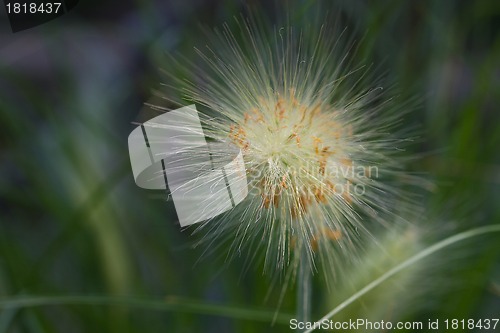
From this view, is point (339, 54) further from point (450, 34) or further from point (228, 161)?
point (228, 161)

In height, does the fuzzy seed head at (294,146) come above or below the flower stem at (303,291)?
above

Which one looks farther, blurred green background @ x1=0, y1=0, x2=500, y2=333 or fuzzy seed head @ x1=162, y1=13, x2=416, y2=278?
blurred green background @ x1=0, y1=0, x2=500, y2=333

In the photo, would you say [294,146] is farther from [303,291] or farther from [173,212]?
[173,212]

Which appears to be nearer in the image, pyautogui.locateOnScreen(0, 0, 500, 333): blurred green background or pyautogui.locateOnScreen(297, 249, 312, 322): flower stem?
pyautogui.locateOnScreen(297, 249, 312, 322): flower stem

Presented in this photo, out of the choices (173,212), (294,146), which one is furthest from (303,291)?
(173,212)

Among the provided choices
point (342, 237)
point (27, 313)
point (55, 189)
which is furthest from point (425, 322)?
point (55, 189)

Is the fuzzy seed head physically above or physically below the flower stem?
above

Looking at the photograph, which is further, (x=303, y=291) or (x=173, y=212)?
(x=173, y=212)

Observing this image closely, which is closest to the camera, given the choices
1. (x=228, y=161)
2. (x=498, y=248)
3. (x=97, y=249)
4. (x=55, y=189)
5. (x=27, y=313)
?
(x=228, y=161)
